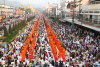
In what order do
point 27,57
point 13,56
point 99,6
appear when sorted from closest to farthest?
1. point 13,56
2. point 27,57
3. point 99,6

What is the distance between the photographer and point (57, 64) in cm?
1018

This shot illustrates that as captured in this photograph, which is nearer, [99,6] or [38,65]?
[38,65]

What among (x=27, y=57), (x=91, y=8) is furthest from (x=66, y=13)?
(x=27, y=57)

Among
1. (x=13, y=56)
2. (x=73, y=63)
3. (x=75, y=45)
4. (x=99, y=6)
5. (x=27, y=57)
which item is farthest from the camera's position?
(x=99, y=6)

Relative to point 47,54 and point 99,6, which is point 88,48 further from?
point 99,6

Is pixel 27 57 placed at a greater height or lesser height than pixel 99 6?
lesser

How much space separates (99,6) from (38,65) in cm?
1428

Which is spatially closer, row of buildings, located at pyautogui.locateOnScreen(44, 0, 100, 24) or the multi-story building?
the multi-story building

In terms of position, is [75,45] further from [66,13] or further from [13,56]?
[66,13]

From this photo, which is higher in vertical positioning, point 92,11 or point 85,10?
point 85,10

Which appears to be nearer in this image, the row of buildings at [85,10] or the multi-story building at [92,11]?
the multi-story building at [92,11]

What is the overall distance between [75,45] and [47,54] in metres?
4.77

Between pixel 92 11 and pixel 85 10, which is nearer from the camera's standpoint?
pixel 92 11

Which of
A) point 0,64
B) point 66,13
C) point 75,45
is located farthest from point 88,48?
point 66,13
